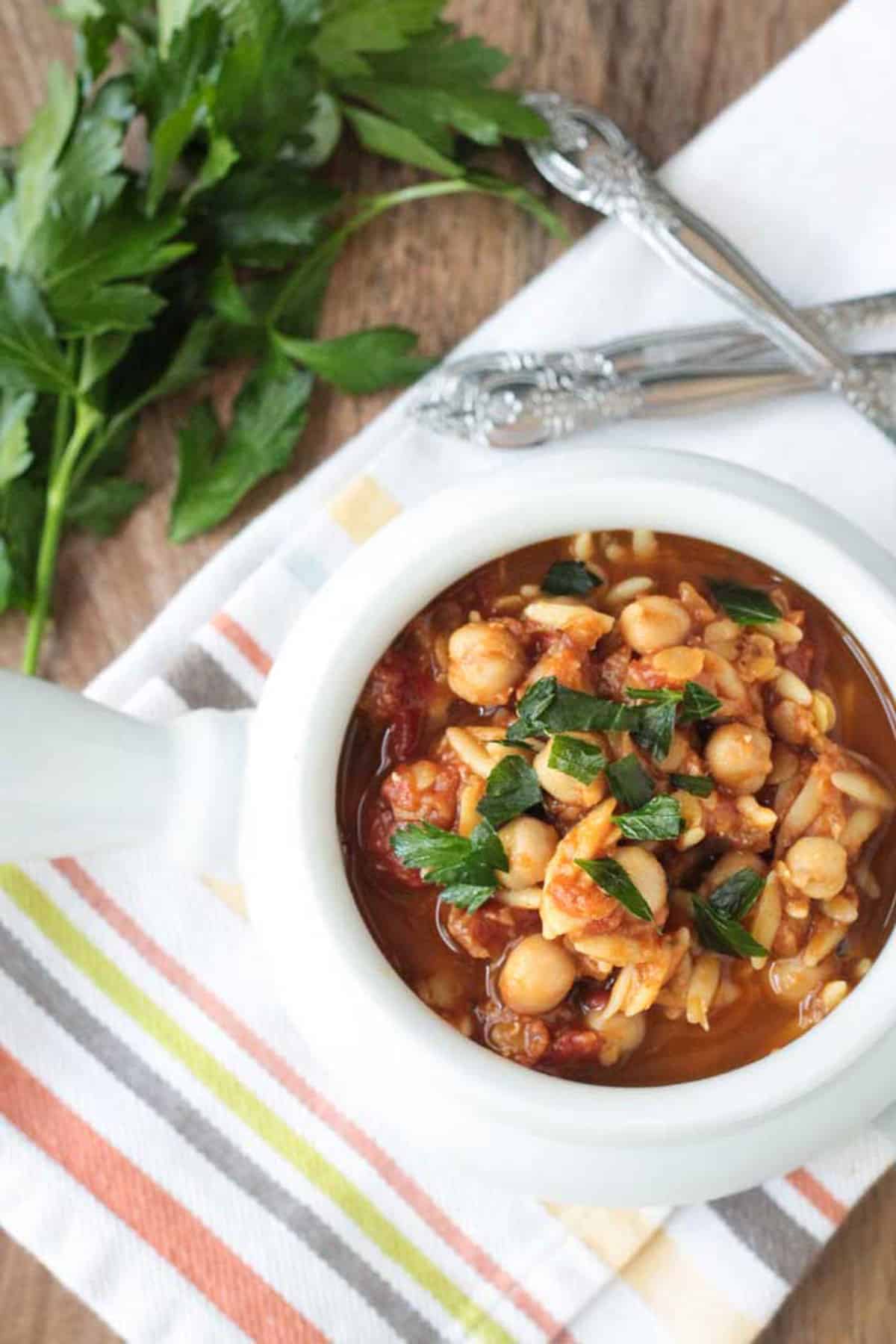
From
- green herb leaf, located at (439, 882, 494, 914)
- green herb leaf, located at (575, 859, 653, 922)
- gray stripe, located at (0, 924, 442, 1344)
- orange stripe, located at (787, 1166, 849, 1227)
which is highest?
green herb leaf, located at (575, 859, 653, 922)

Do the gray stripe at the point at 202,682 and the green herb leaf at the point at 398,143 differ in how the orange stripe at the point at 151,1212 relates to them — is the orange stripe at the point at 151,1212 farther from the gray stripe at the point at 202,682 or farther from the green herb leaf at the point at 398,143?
the green herb leaf at the point at 398,143

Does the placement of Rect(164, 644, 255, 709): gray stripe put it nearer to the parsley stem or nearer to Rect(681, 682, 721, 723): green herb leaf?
the parsley stem

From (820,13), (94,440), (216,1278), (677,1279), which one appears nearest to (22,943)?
(216,1278)

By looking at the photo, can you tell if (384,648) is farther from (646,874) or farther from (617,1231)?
(617,1231)

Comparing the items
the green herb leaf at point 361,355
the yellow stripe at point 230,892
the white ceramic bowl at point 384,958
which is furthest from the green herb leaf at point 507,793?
the green herb leaf at point 361,355

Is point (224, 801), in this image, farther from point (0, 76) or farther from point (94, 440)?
point (0, 76)

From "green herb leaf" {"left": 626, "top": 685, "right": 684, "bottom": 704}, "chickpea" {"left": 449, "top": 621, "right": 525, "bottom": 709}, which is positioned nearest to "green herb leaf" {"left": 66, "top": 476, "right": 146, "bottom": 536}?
"chickpea" {"left": 449, "top": 621, "right": 525, "bottom": 709}

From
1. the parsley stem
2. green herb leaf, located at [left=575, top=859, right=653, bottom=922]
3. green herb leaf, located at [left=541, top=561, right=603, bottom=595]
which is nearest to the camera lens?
green herb leaf, located at [left=575, top=859, right=653, bottom=922]
